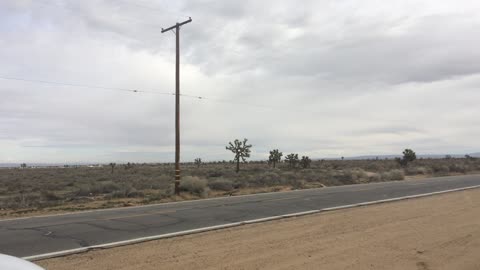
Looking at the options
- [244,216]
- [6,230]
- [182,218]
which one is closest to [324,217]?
[244,216]

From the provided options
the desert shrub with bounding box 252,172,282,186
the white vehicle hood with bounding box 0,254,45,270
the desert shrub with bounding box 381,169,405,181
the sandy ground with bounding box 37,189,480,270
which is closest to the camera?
the white vehicle hood with bounding box 0,254,45,270

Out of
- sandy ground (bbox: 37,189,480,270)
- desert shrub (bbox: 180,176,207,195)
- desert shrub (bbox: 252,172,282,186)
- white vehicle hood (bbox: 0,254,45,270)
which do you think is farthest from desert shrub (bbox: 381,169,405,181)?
white vehicle hood (bbox: 0,254,45,270)

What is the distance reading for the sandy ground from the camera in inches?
293

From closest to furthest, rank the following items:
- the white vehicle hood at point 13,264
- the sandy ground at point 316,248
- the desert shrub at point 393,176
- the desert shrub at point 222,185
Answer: the white vehicle hood at point 13,264 < the sandy ground at point 316,248 < the desert shrub at point 222,185 < the desert shrub at point 393,176

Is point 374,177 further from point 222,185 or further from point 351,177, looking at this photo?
point 222,185

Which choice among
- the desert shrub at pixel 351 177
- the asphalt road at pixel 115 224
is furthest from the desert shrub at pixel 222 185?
the desert shrub at pixel 351 177

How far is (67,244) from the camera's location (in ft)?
30.3

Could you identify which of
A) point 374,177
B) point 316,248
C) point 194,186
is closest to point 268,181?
point 194,186

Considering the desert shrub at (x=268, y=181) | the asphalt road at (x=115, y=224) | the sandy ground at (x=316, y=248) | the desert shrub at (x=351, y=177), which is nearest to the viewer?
the sandy ground at (x=316, y=248)

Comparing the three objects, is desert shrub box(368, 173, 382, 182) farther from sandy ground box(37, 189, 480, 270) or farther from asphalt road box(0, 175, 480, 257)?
sandy ground box(37, 189, 480, 270)

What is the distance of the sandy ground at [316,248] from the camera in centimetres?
745

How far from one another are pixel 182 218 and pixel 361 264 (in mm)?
6763

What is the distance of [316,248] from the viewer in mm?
8547

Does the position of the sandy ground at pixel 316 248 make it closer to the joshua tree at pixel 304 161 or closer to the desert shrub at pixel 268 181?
the desert shrub at pixel 268 181
